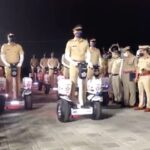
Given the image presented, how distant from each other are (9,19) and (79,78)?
1242cm

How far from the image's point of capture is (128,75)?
451 inches

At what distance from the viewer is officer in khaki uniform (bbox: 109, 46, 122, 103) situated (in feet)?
38.8

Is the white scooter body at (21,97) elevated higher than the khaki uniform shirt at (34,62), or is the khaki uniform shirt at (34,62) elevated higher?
the khaki uniform shirt at (34,62)

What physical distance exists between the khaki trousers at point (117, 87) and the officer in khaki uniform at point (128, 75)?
380 mm

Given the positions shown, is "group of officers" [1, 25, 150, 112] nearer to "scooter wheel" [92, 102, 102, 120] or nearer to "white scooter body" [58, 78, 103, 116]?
"white scooter body" [58, 78, 103, 116]

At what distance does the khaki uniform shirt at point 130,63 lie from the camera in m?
11.2

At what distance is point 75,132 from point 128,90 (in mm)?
4045

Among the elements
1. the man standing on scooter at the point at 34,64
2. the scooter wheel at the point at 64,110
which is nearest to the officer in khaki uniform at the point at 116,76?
the scooter wheel at the point at 64,110

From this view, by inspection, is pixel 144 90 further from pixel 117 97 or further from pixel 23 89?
pixel 23 89

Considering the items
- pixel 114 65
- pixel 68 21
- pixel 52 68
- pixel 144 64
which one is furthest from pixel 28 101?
pixel 68 21

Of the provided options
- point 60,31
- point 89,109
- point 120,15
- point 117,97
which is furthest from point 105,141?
point 60,31

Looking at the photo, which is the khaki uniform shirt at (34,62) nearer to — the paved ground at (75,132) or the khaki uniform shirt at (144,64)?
the paved ground at (75,132)

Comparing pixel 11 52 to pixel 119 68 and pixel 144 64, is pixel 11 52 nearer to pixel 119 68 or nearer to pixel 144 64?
pixel 119 68

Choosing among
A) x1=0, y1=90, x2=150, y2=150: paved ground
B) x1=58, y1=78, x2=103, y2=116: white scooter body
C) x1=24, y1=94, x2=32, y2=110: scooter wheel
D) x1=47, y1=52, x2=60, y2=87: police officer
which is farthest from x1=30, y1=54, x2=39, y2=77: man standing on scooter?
x1=58, y1=78, x2=103, y2=116: white scooter body
